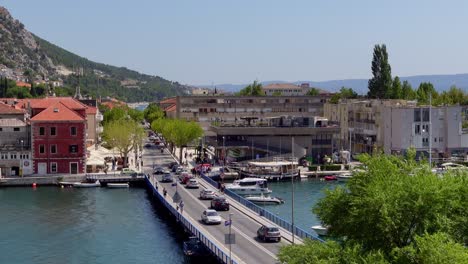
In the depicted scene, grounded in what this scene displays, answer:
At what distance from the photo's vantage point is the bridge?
141ft

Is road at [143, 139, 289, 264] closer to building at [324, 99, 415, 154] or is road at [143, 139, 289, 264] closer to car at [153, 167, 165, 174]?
car at [153, 167, 165, 174]

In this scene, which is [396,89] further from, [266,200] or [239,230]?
[239,230]

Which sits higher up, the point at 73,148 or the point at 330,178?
the point at 73,148

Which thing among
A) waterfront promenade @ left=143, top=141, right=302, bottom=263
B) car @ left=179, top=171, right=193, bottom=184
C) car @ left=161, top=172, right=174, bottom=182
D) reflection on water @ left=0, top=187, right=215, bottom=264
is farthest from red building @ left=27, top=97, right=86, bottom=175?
waterfront promenade @ left=143, top=141, right=302, bottom=263

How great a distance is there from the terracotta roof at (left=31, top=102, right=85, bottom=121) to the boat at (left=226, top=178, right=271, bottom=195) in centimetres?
2022

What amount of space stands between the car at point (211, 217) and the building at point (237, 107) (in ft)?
252

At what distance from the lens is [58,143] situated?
8388cm

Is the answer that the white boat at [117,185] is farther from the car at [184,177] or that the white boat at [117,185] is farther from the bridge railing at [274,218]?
the bridge railing at [274,218]

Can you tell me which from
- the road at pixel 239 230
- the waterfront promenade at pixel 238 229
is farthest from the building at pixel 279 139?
the road at pixel 239 230

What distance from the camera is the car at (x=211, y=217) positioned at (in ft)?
174

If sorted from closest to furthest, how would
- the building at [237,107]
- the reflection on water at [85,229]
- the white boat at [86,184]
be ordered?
the reflection on water at [85,229] → the white boat at [86,184] → the building at [237,107]

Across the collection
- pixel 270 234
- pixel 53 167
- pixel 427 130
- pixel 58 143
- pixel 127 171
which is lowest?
pixel 270 234

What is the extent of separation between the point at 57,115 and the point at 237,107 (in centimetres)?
5186

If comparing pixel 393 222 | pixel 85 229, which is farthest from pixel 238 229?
pixel 393 222
